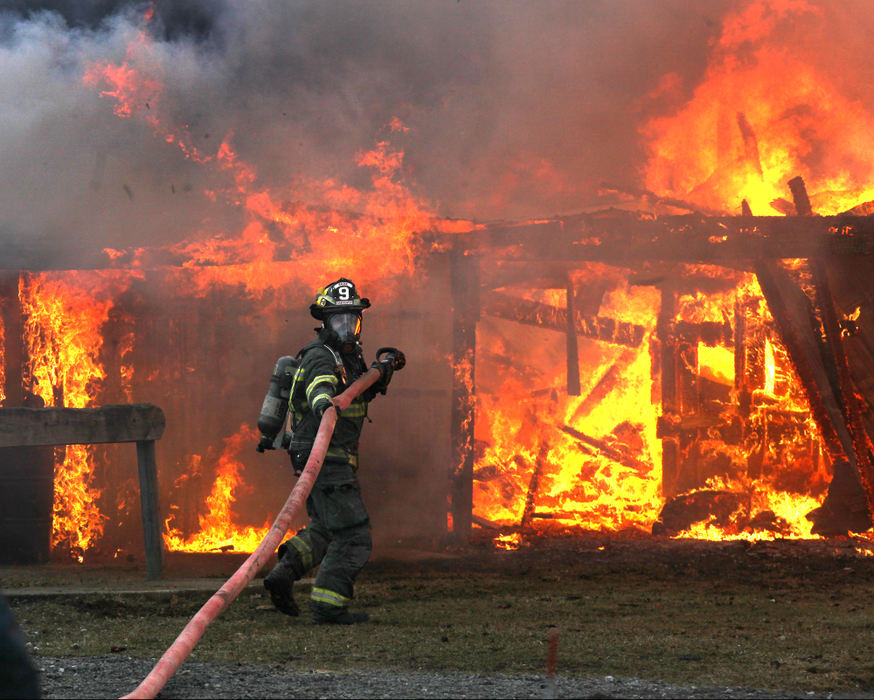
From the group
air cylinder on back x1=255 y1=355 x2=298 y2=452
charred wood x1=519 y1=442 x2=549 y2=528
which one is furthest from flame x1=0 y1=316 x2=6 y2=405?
charred wood x1=519 y1=442 x2=549 y2=528

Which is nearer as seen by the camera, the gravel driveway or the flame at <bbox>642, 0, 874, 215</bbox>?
the gravel driveway

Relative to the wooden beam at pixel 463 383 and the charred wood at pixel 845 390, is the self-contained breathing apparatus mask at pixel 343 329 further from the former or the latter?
the charred wood at pixel 845 390

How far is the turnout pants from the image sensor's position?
6297 millimetres

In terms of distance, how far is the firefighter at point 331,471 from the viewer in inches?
246

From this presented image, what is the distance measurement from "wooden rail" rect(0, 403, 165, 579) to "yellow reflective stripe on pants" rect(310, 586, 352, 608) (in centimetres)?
257

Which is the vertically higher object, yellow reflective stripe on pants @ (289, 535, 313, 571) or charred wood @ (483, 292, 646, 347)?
charred wood @ (483, 292, 646, 347)

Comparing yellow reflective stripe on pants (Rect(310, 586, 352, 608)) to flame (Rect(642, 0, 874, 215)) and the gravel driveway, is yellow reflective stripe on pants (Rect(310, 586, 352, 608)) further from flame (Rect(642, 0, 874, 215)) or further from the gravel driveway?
flame (Rect(642, 0, 874, 215))

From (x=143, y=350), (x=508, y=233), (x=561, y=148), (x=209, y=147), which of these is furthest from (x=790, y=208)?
(x=143, y=350)

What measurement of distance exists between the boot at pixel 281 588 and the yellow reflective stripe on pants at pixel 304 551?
0.13m

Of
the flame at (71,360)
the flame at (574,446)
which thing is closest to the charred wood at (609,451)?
the flame at (574,446)

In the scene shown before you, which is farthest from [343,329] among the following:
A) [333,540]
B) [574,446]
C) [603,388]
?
[603,388]

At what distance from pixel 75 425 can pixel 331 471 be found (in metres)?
2.91

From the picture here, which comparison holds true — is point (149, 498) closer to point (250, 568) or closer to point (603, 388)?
point (250, 568)

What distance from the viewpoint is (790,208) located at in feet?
40.4
